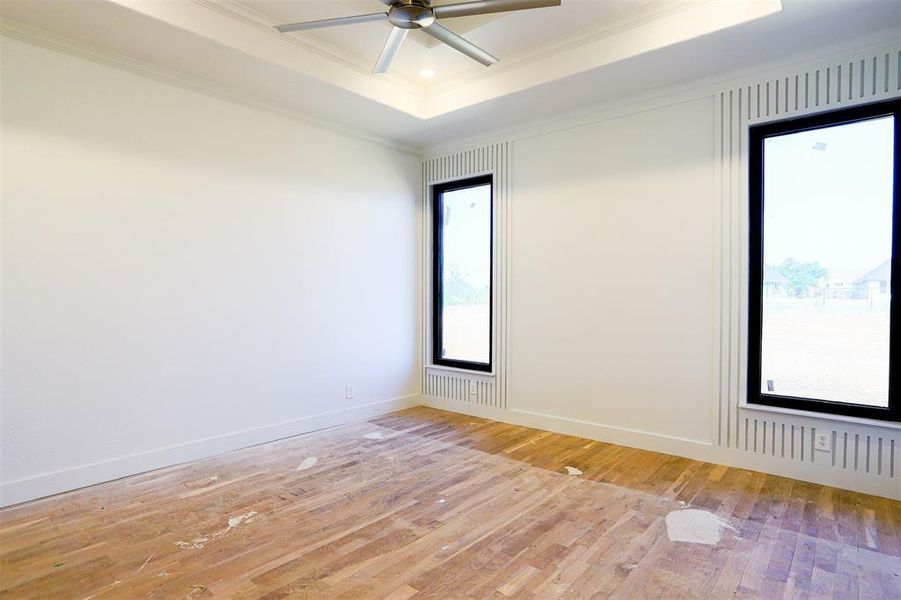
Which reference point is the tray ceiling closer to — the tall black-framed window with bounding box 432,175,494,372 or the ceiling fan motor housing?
the ceiling fan motor housing

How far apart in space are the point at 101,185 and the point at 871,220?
16.9 ft

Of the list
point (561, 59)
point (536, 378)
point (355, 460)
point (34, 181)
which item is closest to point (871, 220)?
point (561, 59)

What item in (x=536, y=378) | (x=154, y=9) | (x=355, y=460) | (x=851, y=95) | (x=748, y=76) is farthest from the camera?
(x=536, y=378)

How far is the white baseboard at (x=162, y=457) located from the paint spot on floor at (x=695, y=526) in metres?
3.05

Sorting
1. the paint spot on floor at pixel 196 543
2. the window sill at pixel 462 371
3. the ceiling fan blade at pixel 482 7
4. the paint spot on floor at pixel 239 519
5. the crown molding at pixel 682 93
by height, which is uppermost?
the crown molding at pixel 682 93

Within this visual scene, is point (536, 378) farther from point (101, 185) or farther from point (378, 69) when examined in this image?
point (101, 185)

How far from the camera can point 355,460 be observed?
3.76 metres

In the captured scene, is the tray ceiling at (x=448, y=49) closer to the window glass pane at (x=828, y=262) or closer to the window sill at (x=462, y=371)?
the window glass pane at (x=828, y=262)

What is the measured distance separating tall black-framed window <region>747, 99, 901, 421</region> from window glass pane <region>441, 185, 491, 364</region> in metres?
2.47

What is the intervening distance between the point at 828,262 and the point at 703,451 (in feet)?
5.30

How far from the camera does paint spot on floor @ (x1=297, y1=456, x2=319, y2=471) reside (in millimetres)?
3582

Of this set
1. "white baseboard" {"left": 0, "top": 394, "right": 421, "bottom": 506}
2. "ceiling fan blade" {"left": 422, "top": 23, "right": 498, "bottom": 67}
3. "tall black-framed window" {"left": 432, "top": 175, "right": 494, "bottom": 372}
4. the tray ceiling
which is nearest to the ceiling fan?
"ceiling fan blade" {"left": 422, "top": 23, "right": 498, "bottom": 67}

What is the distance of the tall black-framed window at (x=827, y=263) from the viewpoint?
311cm

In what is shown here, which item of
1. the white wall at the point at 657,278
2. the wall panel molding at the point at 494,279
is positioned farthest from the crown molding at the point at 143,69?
the white wall at the point at 657,278
